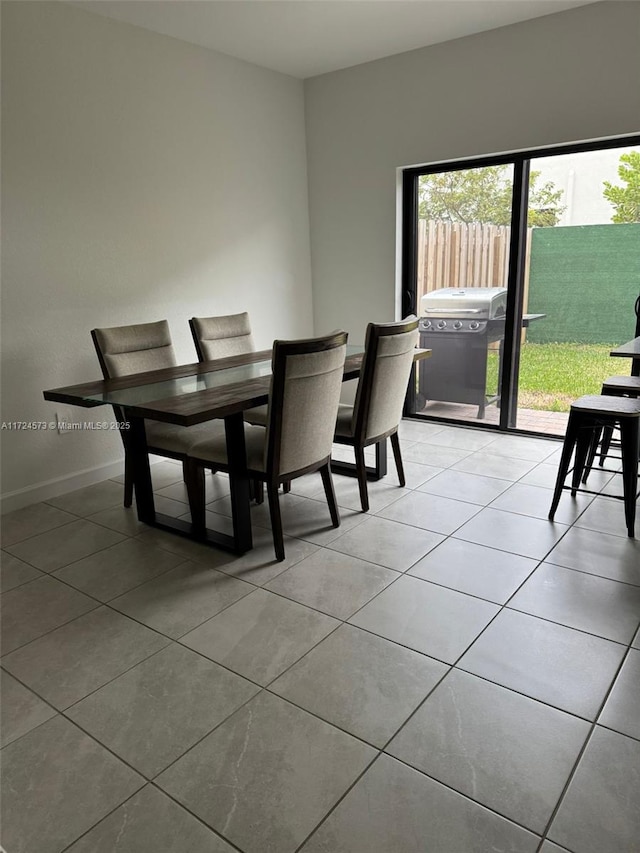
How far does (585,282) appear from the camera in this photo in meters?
4.09

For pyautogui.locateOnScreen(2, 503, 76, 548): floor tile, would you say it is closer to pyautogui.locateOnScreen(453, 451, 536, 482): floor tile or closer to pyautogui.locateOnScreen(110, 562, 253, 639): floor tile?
pyautogui.locateOnScreen(110, 562, 253, 639): floor tile

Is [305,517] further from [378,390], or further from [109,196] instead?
[109,196]

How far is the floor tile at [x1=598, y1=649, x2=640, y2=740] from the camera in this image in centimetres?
170

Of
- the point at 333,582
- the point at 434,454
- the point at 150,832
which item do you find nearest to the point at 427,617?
the point at 333,582

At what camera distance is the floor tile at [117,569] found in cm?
256

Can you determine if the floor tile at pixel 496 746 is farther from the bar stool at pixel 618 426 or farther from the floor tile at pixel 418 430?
the floor tile at pixel 418 430

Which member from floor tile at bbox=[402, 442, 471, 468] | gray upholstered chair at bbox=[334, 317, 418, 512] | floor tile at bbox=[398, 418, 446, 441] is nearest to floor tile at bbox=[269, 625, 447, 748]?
gray upholstered chair at bbox=[334, 317, 418, 512]

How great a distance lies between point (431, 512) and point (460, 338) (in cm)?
200

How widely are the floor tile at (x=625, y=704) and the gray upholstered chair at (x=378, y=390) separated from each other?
152 cm

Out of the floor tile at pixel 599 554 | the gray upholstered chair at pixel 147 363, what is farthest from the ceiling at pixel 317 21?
the floor tile at pixel 599 554

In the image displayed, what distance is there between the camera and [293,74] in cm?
481

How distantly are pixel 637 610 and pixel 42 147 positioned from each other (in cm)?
366

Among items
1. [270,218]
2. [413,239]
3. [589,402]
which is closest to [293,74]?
[270,218]

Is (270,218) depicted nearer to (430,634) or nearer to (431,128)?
(431,128)
